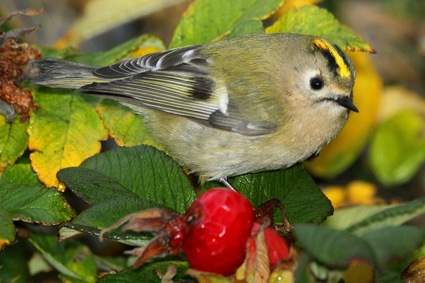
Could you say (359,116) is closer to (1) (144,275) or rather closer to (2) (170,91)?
(2) (170,91)

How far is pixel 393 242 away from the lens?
89 cm

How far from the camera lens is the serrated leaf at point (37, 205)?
145 centimetres

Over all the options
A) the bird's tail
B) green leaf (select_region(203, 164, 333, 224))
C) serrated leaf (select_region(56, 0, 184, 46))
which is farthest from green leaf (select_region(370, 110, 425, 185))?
the bird's tail

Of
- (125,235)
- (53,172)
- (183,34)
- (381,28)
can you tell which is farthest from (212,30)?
(381,28)

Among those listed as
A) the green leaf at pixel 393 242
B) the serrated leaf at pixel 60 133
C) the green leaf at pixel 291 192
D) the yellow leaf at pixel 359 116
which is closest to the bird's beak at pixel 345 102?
the green leaf at pixel 291 192

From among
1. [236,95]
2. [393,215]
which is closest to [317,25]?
[236,95]

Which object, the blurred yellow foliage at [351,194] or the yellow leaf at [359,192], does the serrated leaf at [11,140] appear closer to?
the blurred yellow foliage at [351,194]

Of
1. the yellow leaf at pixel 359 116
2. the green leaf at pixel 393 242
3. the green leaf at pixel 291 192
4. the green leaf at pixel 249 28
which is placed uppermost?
the green leaf at pixel 249 28

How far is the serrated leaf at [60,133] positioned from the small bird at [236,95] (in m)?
0.10

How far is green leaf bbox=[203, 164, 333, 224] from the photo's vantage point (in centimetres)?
141

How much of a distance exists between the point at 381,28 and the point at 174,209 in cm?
350

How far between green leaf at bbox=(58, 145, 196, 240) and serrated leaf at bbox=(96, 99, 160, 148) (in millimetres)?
304

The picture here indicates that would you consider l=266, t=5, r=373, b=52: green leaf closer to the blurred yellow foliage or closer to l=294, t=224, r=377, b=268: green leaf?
the blurred yellow foliage

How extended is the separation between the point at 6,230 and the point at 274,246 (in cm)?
78
